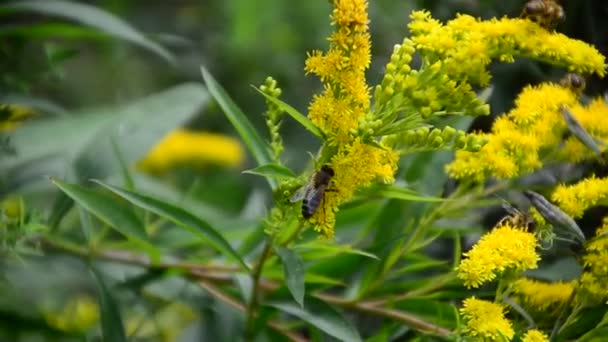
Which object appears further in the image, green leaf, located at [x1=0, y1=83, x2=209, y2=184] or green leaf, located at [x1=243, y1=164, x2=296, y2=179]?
green leaf, located at [x1=0, y1=83, x2=209, y2=184]

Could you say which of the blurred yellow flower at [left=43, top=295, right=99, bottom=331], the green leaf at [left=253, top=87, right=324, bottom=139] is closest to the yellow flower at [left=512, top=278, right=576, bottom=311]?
the green leaf at [left=253, top=87, right=324, bottom=139]

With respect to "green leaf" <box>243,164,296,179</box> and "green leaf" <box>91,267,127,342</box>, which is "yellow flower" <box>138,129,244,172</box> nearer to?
"green leaf" <box>91,267,127,342</box>

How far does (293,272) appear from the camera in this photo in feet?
2.97

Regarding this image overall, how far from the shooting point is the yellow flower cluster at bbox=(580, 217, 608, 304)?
2.90 ft

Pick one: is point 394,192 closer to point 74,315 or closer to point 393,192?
point 393,192

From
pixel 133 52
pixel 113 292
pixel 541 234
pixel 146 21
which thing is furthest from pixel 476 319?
pixel 146 21

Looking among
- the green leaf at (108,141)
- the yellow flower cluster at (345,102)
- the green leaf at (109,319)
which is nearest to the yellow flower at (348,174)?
the yellow flower cluster at (345,102)

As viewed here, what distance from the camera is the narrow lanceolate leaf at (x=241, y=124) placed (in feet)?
3.16

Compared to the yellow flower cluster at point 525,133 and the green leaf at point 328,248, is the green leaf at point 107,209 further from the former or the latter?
the yellow flower cluster at point 525,133

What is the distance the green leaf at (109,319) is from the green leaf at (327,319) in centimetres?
20

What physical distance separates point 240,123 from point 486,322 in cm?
31

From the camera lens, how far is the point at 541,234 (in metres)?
0.90

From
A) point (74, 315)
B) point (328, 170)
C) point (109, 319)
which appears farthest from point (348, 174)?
point (74, 315)

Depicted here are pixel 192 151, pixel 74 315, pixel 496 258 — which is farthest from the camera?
pixel 192 151
